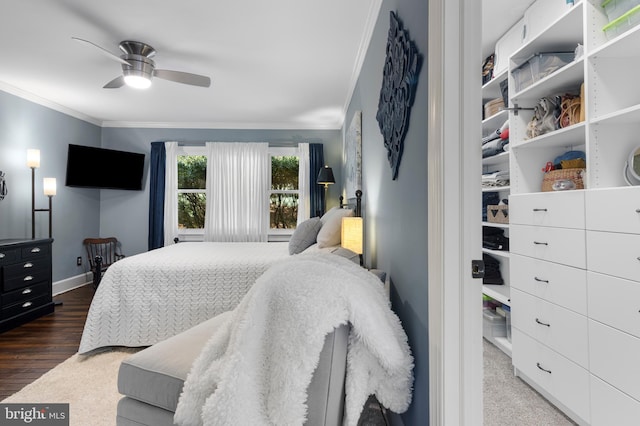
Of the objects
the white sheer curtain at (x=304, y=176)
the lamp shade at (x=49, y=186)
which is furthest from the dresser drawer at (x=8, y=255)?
the white sheer curtain at (x=304, y=176)

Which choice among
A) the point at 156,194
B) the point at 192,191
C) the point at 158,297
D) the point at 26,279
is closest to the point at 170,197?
the point at 156,194

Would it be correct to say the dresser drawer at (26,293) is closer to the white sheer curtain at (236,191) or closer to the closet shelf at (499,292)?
the white sheer curtain at (236,191)

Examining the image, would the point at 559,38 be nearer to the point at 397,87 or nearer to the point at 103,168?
the point at 397,87

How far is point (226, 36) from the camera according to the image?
8.61ft

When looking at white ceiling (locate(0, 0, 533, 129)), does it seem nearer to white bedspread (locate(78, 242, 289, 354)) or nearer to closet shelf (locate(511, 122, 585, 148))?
closet shelf (locate(511, 122, 585, 148))

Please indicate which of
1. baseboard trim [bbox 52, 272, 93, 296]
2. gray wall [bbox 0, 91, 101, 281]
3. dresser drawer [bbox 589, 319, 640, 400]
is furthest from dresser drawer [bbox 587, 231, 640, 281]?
baseboard trim [bbox 52, 272, 93, 296]

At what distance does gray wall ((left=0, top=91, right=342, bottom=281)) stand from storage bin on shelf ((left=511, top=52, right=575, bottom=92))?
320 cm

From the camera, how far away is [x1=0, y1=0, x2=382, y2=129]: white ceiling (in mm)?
2273

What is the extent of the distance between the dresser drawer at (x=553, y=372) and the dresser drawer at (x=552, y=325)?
4 cm

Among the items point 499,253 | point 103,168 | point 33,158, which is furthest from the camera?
point 103,168

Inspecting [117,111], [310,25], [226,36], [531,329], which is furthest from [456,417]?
[117,111]

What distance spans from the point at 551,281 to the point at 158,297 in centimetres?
277

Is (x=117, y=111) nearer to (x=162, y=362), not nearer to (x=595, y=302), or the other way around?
(x=162, y=362)

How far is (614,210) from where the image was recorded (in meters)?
1.50
